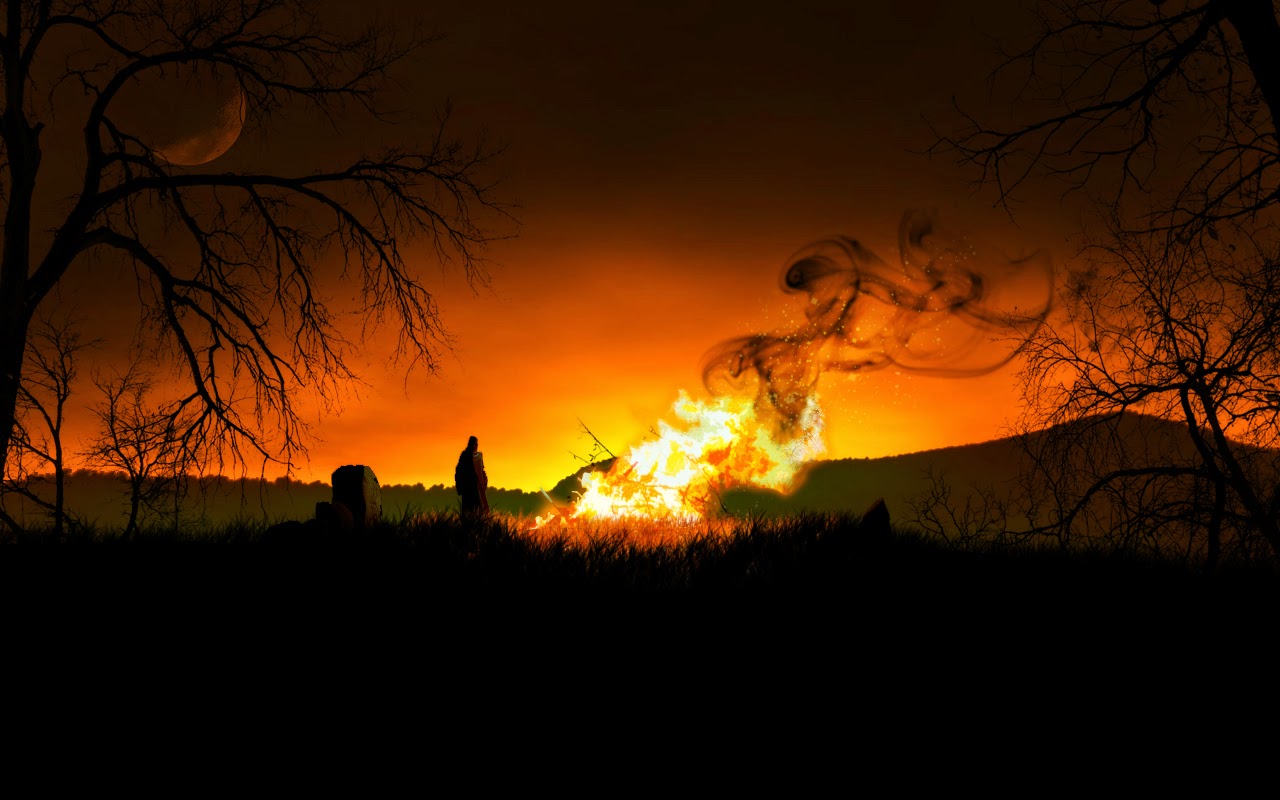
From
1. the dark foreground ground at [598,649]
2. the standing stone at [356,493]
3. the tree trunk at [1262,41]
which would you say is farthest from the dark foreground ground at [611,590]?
the tree trunk at [1262,41]

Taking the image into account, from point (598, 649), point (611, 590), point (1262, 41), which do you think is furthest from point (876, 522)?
point (1262, 41)

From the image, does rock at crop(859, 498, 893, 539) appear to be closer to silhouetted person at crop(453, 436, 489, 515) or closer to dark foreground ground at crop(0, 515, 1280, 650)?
dark foreground ground at crop(0, 515, 1280, 650)

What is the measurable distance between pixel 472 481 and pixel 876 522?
18.0 feet

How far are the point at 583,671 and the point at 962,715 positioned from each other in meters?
2.70

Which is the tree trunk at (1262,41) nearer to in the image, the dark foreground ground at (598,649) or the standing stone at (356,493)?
the dark foreground ground at (598,649)

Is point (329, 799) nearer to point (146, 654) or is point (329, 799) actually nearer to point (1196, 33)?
point (146, 654)

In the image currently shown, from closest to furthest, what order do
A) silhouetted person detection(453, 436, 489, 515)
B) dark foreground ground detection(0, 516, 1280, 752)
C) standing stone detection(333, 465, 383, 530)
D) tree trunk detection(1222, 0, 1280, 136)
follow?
dark foreground ground detection(0, 516, 1280, 752) → tree trunk detection(1222, 0, 1280, 136) → standing stone detection(333, 465, 383, 530) → silhouetted person detection(453, 436, 489, 515)

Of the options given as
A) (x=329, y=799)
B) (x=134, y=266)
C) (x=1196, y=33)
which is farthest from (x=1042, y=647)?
(x=134, y=266)

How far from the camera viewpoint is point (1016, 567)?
9.87 metres

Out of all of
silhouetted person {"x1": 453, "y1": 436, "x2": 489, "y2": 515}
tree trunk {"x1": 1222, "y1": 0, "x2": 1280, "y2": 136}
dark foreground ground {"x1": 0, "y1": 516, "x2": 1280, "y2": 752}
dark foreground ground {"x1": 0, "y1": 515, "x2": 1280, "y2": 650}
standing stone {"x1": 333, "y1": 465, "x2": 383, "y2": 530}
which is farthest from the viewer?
silhouetted person {"x1": 453, "y1": 436, "x2": 489, "y2": 515}

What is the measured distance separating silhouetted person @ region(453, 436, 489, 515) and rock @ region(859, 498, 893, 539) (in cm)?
497

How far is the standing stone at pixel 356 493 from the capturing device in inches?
395

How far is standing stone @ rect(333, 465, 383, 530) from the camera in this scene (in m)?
10.0

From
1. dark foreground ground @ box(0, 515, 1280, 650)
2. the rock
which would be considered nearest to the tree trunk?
dark foreground ground @ box(0, 515, 1280, 650)
